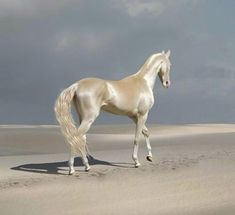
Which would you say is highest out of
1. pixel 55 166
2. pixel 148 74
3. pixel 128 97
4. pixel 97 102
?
pixel 148 74

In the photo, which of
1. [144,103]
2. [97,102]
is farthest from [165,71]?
[97,102]

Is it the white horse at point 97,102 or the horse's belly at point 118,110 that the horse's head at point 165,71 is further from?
the horse's belly at point 118,110

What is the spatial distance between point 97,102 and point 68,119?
28.9 inches

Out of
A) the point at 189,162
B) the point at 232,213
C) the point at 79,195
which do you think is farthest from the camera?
the point at 189,162

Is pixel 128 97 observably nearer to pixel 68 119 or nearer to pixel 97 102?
pixel 97 102

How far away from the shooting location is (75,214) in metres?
8.77

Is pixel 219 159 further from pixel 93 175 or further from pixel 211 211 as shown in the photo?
pixel 211 211

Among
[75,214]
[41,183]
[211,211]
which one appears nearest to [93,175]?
[41,183]

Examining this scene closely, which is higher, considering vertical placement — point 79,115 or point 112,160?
point 79,115

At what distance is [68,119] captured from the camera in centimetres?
1148

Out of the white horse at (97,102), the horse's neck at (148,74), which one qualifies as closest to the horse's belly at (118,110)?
the white horse at (97,102)

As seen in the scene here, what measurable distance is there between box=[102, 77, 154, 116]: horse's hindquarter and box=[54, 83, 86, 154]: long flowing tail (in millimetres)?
805

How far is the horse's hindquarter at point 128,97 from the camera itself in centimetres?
1181

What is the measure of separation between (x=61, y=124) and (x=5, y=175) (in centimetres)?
193
